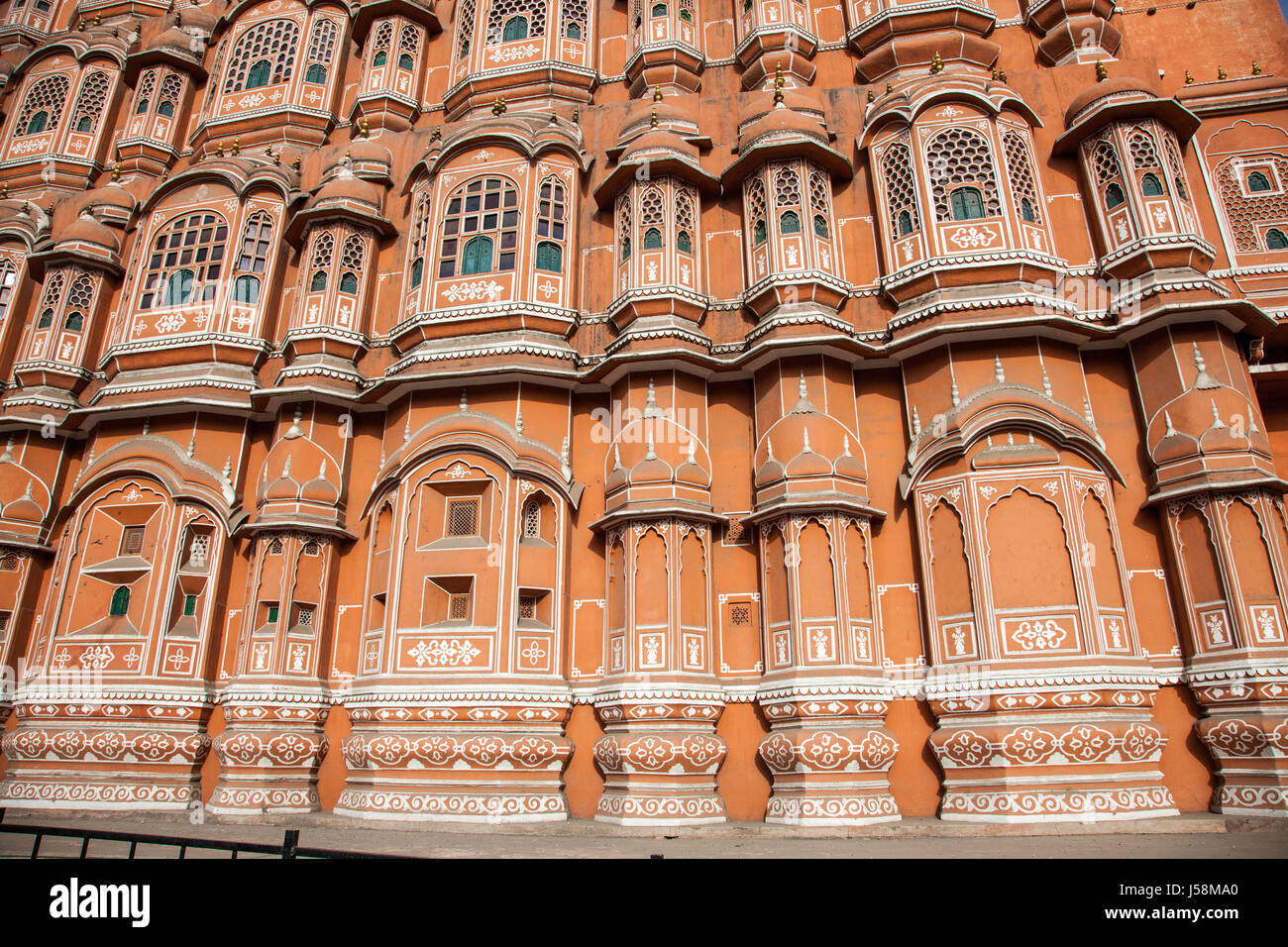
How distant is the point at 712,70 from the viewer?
55.4ft

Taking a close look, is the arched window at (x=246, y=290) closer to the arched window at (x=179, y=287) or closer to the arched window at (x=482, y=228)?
the arched window at (x=179, y=287)

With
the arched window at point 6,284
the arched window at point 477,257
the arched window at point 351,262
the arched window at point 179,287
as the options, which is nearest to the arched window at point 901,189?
the arched window at point 477,257

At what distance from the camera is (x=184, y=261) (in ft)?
50.6

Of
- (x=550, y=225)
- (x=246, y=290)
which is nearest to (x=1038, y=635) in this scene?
(x=550, y=225)

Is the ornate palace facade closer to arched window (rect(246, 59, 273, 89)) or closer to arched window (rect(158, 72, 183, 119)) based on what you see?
arched window (rect(246, 59, 273, 89))

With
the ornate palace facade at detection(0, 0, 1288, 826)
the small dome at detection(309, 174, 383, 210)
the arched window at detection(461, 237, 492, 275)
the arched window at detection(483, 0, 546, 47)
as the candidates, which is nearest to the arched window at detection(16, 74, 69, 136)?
the ornate palace facade at detection(0, 0, 1288, 826)

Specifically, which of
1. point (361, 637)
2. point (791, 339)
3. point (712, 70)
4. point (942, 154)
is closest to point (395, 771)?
point (361, 637)

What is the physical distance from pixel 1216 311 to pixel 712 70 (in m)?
10.4

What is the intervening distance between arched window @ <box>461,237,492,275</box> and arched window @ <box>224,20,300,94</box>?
324 inches

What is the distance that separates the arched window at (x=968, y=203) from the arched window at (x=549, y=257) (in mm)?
6242

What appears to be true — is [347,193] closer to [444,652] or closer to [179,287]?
[179,287]
